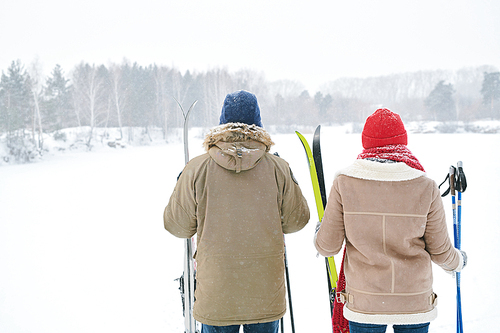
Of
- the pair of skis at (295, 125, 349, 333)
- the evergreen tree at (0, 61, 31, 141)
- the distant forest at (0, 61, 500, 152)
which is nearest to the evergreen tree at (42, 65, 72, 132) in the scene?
the distant forest at (0, 61, 500, 152)

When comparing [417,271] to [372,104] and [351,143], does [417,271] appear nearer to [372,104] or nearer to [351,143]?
[351,143]

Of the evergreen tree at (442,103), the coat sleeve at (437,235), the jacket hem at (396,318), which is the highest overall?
the evergreen tree at (442,103)

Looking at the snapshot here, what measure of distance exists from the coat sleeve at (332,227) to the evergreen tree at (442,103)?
23.9 metres

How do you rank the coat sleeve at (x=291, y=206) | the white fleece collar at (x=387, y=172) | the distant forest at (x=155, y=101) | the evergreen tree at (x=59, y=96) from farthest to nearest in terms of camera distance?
the evergreen tree at (x=59, y=96), the distant forest at (x=155, y=101), the coat sleeve at (x=291, y=206), the white fleece collar at (x=387, y=172)

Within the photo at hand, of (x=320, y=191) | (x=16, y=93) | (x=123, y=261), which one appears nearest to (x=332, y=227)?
(x=320, y=191)

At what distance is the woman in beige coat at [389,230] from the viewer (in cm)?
96

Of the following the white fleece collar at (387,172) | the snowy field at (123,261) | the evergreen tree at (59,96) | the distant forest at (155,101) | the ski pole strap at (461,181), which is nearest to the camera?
the white fleece collar at (387,172)

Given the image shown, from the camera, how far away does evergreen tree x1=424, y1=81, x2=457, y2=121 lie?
2164 centimetres

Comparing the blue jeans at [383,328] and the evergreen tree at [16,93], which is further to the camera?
the evergreen tree at [16,93]

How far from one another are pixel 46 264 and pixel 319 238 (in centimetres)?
452

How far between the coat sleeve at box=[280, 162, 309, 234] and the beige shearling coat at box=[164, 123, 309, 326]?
0.05 metres

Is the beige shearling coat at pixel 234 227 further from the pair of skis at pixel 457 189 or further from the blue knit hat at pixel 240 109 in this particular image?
the pair of skis at pixel 457 189

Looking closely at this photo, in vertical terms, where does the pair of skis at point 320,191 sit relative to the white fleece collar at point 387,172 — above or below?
below

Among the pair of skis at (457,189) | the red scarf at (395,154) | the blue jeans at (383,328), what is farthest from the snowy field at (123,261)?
the red scarf at (395,154)
